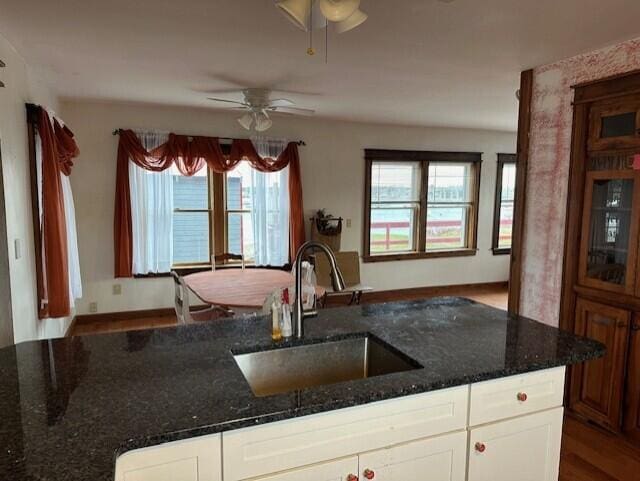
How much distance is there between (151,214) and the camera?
16.2ft

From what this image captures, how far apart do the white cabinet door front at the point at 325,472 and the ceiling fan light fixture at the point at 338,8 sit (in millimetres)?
1412

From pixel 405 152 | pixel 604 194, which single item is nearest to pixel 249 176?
pixel 405 152

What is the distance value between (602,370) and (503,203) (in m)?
4.28

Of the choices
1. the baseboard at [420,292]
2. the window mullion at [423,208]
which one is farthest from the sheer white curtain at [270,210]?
the window mullion at [423,208]

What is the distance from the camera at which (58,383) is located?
4.38 ft

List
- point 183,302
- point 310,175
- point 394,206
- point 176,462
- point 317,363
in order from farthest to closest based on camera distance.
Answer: point 394,206 → point 310,175 → point 183,302 → point 317,363 → point 176,462

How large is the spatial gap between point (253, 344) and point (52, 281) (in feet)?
7.14

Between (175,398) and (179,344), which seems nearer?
(175,398)

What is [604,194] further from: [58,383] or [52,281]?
[52,281]

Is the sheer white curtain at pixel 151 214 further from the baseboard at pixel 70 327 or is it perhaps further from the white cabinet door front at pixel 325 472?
the white cabinet door front at pixel 325 472

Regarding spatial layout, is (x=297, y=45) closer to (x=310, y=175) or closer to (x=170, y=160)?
(x=170, y=160)

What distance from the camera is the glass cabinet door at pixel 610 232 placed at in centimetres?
257

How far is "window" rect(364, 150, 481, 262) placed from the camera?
6039mm

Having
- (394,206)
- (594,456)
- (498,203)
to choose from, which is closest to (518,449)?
(594,456)
